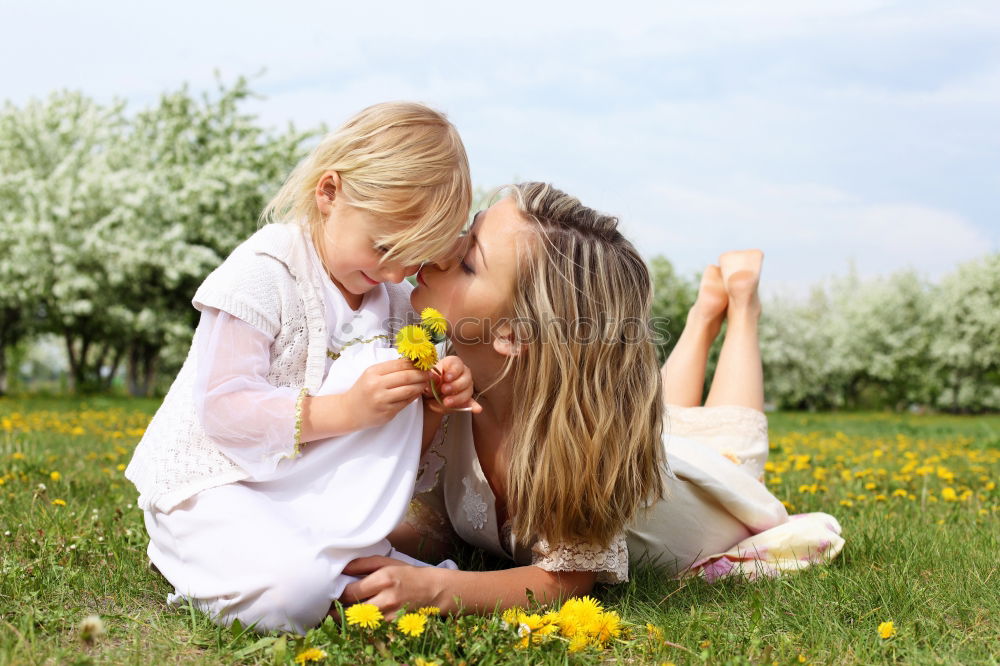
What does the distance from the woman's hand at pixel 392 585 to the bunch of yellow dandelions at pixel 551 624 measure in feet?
0.21

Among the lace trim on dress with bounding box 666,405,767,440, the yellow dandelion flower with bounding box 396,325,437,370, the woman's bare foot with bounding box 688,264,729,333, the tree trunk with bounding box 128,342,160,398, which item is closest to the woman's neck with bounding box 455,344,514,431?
the yellow dandelion flower with bounding box 396,325,437,370

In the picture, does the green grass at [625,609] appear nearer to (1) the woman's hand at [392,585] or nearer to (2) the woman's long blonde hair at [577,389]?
(1) the woman's hand at [392,585]

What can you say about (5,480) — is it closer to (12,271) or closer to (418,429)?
(418,429)

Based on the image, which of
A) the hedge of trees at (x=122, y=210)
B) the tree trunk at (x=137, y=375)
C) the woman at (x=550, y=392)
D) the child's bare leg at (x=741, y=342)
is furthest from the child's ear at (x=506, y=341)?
the tree trunk at (x=137, y=375)

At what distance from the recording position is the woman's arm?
7.63 ft

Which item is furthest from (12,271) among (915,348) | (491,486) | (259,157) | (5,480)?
(915,348)

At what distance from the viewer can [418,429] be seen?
2.55 meters

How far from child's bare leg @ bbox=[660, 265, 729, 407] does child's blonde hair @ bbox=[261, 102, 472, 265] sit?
2335 millimetres

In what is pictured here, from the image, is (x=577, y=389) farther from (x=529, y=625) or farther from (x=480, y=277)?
(x=529, y=625)

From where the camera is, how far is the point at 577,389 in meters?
2.67

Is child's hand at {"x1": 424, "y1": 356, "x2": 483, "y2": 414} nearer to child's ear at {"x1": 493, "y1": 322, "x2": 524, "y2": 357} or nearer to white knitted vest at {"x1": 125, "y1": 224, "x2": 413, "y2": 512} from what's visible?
child's ear at {"x1": 493, "y1": 322, "x2": 524, "y2": 357}

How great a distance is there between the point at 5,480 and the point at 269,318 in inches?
94.8

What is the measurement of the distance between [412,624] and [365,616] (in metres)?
0.12

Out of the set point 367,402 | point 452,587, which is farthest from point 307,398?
point 452,587
